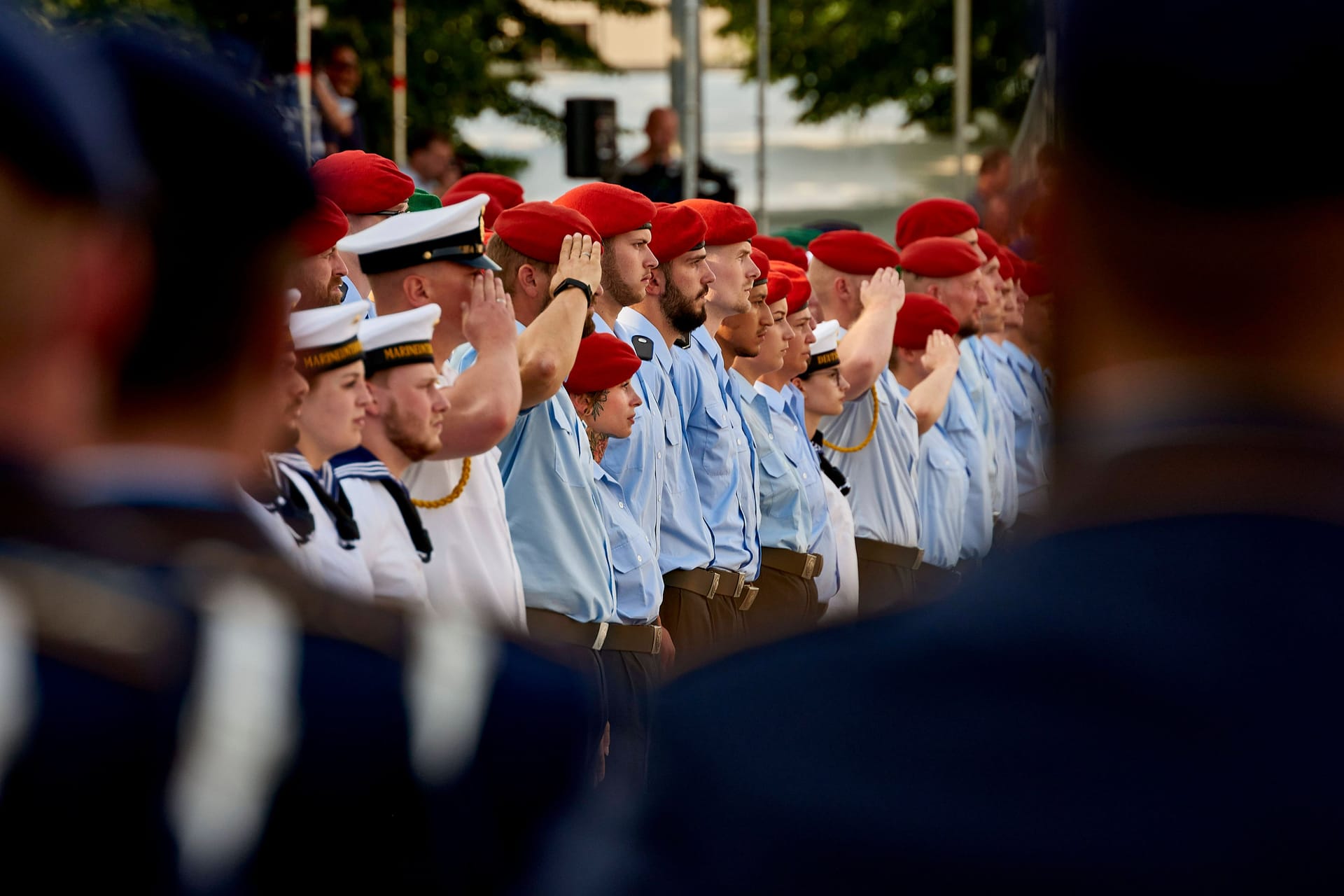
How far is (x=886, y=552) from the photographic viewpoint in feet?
25.8

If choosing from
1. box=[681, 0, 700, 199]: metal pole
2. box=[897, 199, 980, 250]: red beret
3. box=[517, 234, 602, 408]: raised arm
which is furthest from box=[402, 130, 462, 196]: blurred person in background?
box=[517, 234, 602, 408]: raised arm

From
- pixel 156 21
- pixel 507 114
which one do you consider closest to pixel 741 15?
pixel 507 114

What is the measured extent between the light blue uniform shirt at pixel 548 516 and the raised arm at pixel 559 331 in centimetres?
16

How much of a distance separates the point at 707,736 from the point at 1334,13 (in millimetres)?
484

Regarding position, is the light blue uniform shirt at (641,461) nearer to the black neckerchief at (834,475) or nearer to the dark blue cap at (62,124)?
the black neckerchief at (834,475)

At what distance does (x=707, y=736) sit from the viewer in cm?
108

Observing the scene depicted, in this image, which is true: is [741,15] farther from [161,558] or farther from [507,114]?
[161,558]

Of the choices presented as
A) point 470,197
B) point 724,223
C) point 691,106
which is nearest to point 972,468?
point 724,223

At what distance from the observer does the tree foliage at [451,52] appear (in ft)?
73.2

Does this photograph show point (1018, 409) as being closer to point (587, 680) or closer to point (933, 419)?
point (933, 419)

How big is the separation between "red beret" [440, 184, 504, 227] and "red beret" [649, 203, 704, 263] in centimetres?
50

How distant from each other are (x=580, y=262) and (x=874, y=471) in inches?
120

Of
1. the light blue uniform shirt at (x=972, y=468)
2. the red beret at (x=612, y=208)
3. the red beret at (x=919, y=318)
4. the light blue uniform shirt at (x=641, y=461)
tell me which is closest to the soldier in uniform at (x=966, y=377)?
the light blue uniform shirt at (x=972, y=468)

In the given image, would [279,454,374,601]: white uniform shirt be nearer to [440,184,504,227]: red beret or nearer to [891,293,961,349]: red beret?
[440,184,504,227]: red beret
